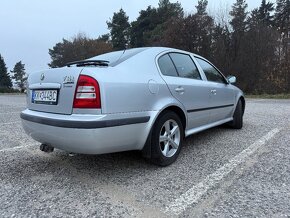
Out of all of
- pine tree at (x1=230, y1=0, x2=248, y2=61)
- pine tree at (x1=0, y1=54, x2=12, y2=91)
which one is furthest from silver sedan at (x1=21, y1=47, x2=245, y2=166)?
pine tree at (x1=0, y1=54, x2=12, y2=91)

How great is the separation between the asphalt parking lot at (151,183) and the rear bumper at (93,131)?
44 cm

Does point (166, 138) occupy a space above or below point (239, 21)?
below

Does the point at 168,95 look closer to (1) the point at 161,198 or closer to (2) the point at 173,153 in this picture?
(2) the point at 173,153

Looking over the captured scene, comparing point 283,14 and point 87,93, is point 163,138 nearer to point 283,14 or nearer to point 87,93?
point 87,93

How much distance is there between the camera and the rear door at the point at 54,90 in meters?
3.08

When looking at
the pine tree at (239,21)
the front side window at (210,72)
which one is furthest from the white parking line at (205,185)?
the pine tree at (239,21)

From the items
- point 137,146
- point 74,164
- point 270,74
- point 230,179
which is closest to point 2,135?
point 74,164

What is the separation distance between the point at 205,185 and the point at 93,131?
1314 mm

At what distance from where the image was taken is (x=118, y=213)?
255 centimetres

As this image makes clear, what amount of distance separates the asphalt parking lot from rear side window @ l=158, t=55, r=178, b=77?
1184mm

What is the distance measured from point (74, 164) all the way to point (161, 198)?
1519mm

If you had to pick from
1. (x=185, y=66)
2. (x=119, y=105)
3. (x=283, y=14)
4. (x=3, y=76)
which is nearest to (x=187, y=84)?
(x=185, y=66)

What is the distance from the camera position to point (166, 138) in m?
3.68

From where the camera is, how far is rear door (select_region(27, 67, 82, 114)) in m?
3.08
